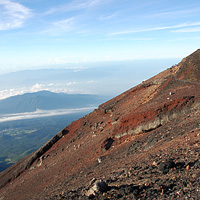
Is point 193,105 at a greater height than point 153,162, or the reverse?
point 193,105

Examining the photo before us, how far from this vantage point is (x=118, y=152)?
17.0 metres

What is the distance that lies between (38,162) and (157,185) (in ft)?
88.6

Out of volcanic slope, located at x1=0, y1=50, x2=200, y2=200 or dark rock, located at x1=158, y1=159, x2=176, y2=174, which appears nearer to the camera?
volcanic slope, located at x1=0, y1=50, x2=200, y2=200

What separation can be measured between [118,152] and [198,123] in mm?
6966

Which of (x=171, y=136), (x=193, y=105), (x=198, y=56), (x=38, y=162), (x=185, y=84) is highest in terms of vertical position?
(x=198, y=56)

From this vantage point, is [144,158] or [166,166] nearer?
[166,166]

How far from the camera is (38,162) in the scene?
1234 inches

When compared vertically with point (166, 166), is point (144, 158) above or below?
below

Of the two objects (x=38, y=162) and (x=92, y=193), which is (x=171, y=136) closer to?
(x=92, y=193)

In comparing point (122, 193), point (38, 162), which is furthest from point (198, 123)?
point (38, 162)

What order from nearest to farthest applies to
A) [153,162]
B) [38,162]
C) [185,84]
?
[153,162] < [185,84] < [38,162]

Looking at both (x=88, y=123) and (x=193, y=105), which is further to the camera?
(x=88, y=123)

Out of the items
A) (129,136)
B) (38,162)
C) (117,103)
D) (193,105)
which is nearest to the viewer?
(193,105)

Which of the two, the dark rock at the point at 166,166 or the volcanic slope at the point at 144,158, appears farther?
the dark rock at the point at 166,166
